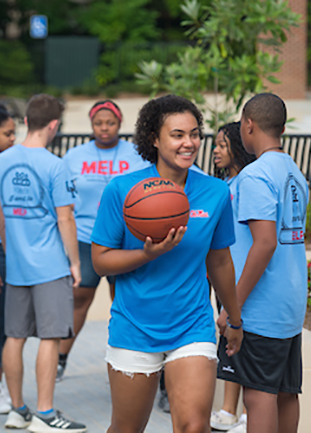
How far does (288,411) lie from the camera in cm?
401

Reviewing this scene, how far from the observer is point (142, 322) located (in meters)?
3.37

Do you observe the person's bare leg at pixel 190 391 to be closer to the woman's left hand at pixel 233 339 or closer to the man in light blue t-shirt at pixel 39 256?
the woman's left hand at pixel 233 339

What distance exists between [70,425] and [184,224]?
243cm

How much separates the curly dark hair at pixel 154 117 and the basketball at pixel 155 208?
32 centimetres

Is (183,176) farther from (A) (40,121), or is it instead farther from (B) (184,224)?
(A) (40,121)

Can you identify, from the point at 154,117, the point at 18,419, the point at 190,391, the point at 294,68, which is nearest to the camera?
the point at 190,391

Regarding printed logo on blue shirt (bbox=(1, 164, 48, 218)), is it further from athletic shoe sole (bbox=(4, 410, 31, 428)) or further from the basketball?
the basketball

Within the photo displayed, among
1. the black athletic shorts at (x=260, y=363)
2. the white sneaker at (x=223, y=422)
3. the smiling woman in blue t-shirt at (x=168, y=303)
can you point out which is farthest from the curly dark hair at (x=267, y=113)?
the white sneaker at (x=223, y=422)

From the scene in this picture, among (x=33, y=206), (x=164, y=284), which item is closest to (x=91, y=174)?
(x=33, y=206)

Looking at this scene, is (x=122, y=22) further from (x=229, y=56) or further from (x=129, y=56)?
(x=229, y=56)

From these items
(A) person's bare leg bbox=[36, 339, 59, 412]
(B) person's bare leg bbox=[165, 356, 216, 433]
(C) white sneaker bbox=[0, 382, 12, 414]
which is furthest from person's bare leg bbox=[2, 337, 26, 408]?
(B) person's bare leg bbox=[165, 356, 216, 433]

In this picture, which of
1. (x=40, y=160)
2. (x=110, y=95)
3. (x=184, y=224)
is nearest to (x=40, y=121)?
(x=40, y=160)

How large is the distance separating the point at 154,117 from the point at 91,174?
2722 millimetres

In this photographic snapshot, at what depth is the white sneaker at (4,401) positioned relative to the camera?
17.7 ft
